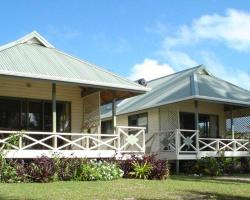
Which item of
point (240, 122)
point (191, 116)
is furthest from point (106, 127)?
point (240, 122)

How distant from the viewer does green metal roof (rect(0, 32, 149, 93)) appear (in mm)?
17297

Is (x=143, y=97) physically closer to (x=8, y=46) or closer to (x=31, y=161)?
(x=8, y=46)

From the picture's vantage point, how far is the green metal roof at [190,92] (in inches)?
923

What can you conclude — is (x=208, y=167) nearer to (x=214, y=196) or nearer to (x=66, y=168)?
(x=66, y=168)

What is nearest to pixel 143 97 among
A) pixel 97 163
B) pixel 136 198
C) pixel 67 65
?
pixel 67 65

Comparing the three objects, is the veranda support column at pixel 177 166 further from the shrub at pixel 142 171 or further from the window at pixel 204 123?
the shrub at pixel 142 171

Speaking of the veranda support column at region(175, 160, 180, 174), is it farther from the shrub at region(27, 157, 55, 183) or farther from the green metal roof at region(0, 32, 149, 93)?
the shrub at region(27, 157, 55, 183)

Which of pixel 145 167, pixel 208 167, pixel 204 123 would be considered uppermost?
pixel 204 123

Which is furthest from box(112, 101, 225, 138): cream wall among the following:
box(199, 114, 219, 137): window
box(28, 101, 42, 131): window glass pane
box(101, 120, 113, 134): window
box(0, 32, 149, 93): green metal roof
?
box(28, 101, 42, 131): window glass pane

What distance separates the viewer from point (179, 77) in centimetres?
2847

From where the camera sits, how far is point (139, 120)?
27562mm

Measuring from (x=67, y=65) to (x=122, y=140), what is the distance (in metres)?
5.43

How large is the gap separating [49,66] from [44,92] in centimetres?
214

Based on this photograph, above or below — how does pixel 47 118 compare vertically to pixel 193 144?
above
